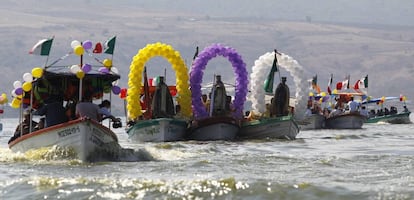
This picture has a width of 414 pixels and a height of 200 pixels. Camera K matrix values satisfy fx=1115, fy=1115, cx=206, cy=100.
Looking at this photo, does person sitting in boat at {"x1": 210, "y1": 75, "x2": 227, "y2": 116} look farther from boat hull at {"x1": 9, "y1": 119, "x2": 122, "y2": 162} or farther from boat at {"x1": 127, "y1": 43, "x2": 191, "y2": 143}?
boat hull at {"x1": 9, "y1": 119, "x2": 122, "y2": 162}

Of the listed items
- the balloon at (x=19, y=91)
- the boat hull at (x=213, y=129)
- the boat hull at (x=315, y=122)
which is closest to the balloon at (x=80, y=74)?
the balloon at (x=19, y=91)

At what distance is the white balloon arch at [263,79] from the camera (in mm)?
44438

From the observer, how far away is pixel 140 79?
4241 centimetres

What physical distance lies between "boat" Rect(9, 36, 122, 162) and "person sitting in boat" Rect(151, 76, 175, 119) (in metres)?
10.2

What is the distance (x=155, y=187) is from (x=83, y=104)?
720 cm

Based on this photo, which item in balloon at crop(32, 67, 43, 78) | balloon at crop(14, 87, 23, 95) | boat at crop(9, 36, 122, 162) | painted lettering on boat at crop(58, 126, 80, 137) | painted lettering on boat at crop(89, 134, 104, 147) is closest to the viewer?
painted lettering on boat at crop(58, 126, 80, 137)

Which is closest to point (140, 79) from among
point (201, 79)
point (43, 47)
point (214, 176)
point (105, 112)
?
point (201, 79)

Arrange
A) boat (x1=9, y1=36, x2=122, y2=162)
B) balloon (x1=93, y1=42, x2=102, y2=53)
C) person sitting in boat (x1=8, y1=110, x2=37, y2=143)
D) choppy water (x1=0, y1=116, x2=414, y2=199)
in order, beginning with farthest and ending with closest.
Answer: balloon (x1=93, y1=42, x2=102, y2=53), person sitting in boat (x1=8, y1=110, x2=37, y2=143), boat (x1=9, y1=36, x2=122, y2=162), choppy water (x1=0, y1=116, x2=414, y2=199)

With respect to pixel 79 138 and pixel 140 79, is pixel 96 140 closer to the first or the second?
pixel 79 138

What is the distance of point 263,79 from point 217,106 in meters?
3.50

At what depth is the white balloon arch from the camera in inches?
1750

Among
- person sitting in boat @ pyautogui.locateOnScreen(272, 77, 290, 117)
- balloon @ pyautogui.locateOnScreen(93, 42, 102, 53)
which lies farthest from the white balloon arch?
balloon @ pyautogui.locateOnScreen(93, 42, 102, 53)

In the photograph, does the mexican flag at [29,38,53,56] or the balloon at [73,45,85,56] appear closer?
the balloon at [73,45,85,56]

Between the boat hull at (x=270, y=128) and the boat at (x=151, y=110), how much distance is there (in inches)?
97.0
